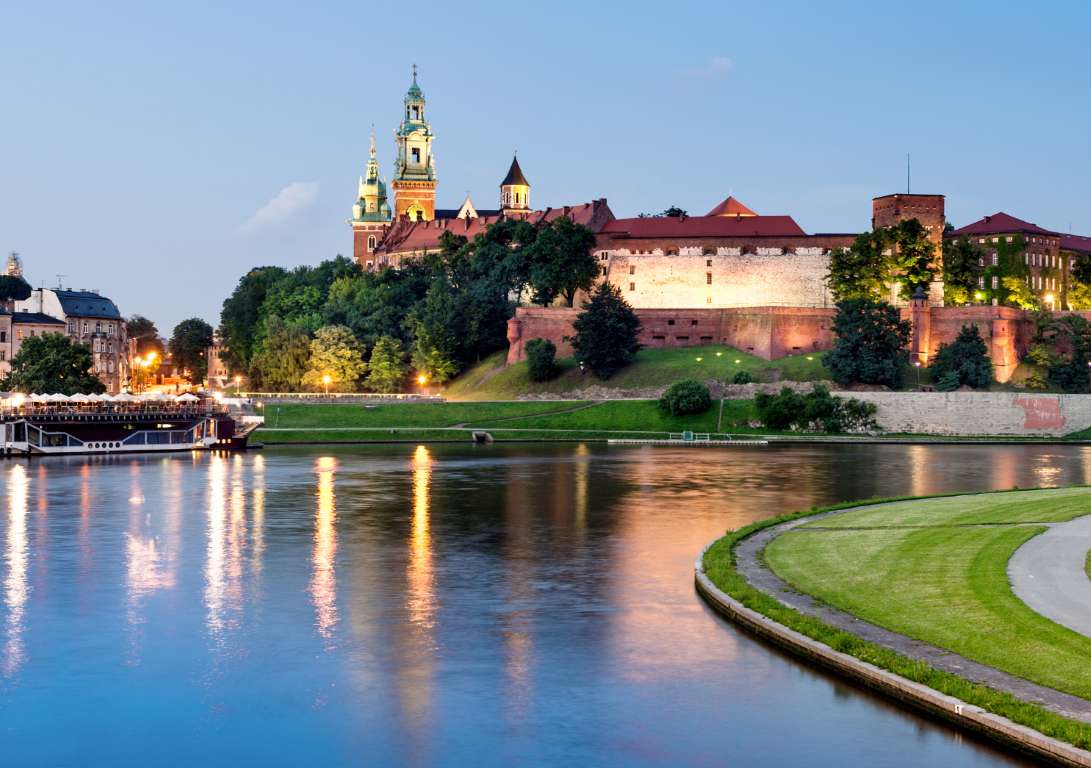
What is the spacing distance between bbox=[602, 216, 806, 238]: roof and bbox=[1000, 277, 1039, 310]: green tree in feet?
68.7

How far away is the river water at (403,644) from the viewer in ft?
43.9

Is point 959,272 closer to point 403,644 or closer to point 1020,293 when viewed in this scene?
point 1020,293

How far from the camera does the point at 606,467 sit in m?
52.5

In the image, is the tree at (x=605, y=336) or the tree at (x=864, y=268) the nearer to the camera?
the tree at (x=605, y=336)

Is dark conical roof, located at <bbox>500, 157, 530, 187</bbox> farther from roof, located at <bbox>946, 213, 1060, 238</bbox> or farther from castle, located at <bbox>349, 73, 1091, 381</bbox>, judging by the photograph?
roof, located at <bbox>946, 213, 1060, 238</bbox>

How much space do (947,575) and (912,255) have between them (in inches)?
3075

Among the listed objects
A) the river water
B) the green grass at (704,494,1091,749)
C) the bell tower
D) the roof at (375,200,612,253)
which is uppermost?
the bell tower

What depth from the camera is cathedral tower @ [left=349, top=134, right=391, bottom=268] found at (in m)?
148

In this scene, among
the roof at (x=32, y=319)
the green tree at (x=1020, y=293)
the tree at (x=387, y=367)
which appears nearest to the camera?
the roof at (x=32, y=319)

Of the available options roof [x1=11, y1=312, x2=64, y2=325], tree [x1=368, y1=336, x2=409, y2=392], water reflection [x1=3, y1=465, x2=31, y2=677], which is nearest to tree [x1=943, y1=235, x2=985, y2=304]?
tree [x1=368, y1=336, x2=409, y2=392]

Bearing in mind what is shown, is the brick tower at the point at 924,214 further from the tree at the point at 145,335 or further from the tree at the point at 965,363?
the tree at the point at 145,335

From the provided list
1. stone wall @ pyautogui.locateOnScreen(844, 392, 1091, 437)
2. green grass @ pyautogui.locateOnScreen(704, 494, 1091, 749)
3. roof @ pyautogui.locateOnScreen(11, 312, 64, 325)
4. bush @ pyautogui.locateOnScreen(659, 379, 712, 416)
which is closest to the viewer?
green grass @ pyautogui.locateOnScreen(704, 494, 1091, 749)

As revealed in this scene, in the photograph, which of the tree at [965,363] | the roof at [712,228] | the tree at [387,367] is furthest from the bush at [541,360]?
the tree at [965,363]

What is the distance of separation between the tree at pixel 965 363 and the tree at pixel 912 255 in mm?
8790
